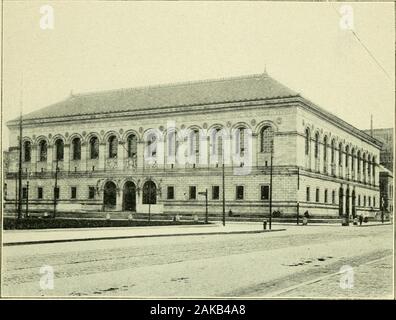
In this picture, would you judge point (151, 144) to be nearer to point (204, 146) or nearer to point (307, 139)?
point (204, 146)

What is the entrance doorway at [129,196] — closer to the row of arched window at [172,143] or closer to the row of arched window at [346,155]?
the row of arched window at [172,143]

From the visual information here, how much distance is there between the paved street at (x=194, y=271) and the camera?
1074 centimetres

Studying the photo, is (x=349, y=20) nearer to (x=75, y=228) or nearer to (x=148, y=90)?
(x=75, y=228)

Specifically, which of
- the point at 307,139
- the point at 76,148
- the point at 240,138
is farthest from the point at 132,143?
the point at 307,139

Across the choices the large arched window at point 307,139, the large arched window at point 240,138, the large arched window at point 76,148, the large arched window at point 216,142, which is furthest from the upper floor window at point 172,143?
the large arched window at point 307,139

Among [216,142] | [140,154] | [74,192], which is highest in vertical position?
[216,142]

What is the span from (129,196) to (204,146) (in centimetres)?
634

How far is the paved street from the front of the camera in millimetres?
10742

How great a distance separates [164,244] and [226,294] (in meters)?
10.2

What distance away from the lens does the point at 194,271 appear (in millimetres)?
12891

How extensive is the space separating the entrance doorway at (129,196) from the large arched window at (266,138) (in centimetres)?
951

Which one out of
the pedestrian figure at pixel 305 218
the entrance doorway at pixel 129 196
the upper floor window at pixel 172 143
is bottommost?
the pedestrian figure at pixel 305 218

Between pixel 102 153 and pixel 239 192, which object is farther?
pixel 239 192

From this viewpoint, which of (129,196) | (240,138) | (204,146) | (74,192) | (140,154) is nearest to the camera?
(74,192)
